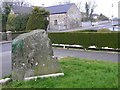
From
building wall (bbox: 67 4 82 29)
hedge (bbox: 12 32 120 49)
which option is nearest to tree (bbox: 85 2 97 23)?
building wall (bbox: 67 4 82 29)

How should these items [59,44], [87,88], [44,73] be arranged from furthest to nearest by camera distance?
[59,44] → [44,73] → [87,88]

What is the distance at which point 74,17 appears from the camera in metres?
55.6

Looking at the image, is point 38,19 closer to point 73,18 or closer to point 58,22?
point 58,22

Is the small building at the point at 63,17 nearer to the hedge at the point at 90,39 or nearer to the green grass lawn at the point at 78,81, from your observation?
the hedge at the point at 90,39

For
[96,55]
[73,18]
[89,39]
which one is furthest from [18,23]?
[96,55]

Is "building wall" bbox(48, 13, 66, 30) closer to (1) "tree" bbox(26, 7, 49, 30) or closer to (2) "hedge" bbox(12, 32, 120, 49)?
(1) "tree" bbox(26, 7, 49, 30)

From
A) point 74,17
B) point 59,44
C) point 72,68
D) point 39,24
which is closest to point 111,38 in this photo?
point 59,44

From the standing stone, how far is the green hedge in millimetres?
9870

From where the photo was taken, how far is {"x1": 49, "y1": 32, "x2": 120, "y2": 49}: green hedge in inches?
652

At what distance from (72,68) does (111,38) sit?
347 inches

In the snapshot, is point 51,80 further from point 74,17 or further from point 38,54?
point 74,17

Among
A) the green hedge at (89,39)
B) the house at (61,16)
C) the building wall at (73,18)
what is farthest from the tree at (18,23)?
the building wall at (73,18)

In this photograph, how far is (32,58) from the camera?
7.02m

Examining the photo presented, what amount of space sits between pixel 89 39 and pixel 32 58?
37.9 ft
